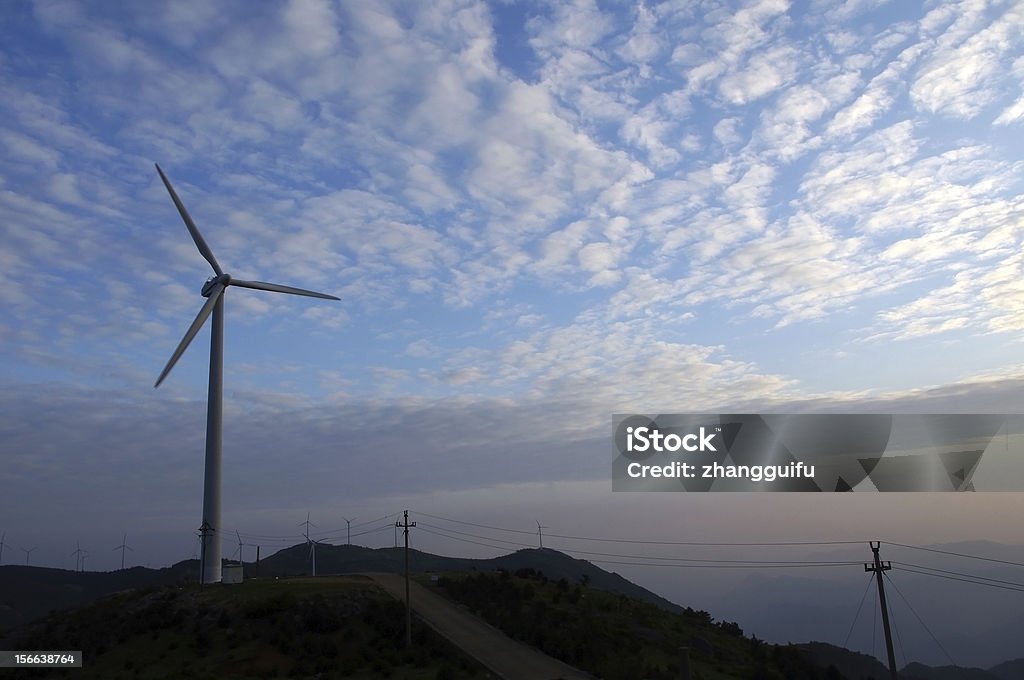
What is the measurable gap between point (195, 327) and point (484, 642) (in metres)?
38.8

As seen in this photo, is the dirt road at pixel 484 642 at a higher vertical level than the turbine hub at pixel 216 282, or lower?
lower

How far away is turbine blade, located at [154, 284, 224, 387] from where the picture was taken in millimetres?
69056

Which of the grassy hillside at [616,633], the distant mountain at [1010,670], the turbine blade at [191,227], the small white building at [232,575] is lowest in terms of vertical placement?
the distant mountain at [1010,670]

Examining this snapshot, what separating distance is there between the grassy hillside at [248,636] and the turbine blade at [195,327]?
19293 mm

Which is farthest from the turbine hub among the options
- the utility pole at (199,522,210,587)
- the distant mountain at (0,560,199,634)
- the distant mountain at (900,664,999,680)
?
the distant mountain at (900,664,999,680)

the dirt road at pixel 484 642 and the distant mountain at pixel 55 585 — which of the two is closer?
the dirt road at pixel 484 642

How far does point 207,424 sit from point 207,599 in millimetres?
15467

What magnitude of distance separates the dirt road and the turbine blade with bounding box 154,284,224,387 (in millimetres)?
28106

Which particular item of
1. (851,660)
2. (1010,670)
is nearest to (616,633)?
(851,660)

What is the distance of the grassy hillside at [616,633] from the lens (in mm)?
54875

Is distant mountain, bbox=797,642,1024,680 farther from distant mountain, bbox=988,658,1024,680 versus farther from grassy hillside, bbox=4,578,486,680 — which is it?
grassy hillside, bbox=4,578,486,680

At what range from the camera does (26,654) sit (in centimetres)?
5544

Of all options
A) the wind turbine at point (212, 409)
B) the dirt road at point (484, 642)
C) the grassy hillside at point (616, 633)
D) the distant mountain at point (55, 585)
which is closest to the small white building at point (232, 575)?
the wind turbine at point (212, 409)

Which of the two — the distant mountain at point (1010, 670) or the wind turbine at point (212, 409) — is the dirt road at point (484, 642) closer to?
the wind turbine at point (212, 409)
